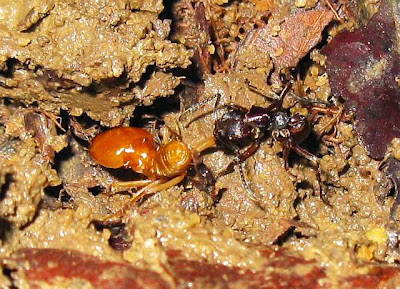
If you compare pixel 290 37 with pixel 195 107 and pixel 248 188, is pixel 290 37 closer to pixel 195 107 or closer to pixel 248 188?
pixel 195 107

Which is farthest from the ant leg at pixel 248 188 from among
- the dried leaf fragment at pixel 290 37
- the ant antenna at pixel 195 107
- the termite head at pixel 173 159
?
the dried leaf fragment at pixel 290 37

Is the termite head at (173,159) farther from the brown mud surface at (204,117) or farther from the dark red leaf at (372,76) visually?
the dark red leaf at (372,76)

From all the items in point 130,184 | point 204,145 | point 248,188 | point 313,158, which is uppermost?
point 313,158

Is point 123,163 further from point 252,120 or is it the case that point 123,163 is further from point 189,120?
point 252,120

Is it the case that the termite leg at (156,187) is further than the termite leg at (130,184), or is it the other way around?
the termite leg at (130,184)

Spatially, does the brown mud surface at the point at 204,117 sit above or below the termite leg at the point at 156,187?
above

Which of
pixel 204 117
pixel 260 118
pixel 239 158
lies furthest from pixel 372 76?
pixel 204 117
